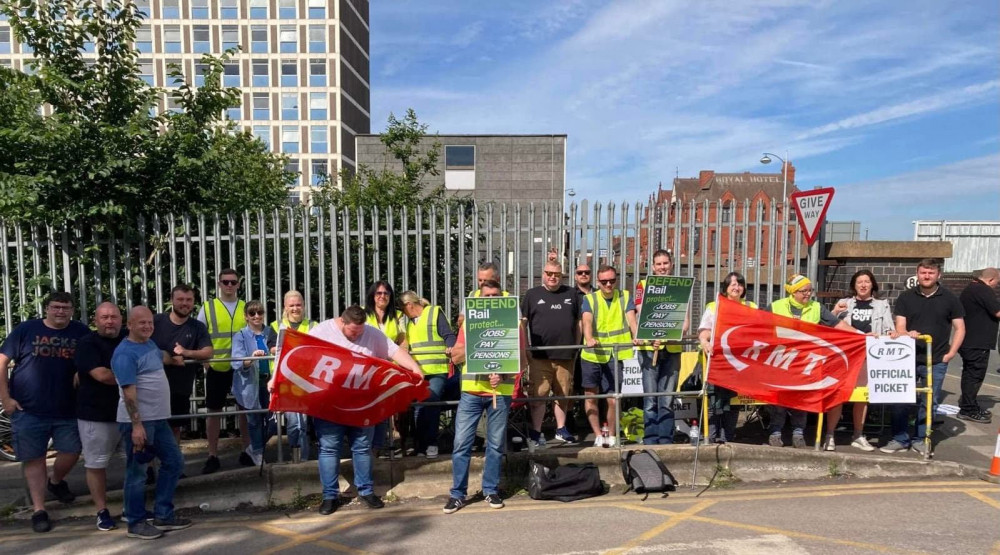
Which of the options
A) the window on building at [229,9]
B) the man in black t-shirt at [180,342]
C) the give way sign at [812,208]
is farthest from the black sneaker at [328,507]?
the window on building at [229,9]

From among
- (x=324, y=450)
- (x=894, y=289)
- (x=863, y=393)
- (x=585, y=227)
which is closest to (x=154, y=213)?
(x=324, y=450)

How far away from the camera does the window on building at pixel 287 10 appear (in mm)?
53119

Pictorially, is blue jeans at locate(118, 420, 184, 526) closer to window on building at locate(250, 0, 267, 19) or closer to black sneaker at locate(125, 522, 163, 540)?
black sneaker at locate(125, 522, 163, 540)

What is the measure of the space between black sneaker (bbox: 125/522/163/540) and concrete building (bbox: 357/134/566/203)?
31392mm

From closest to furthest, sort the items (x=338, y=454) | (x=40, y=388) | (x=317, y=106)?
(x=40, y=388), (x=338, y=454), (x=317, y=106)

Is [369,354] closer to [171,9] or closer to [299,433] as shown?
[299,433]

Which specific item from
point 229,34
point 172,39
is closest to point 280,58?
point 229,34

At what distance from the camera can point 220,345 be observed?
6637mm

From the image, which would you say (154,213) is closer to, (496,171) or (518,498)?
(518,498)

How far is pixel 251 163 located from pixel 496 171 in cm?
2226

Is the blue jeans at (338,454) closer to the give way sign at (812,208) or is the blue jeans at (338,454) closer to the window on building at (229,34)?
Result: the give way sign at (812,208)

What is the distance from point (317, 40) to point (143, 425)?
Result: 54275 mm

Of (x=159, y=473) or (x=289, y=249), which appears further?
(x=289, y=249)

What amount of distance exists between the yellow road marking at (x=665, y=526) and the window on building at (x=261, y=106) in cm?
5600
